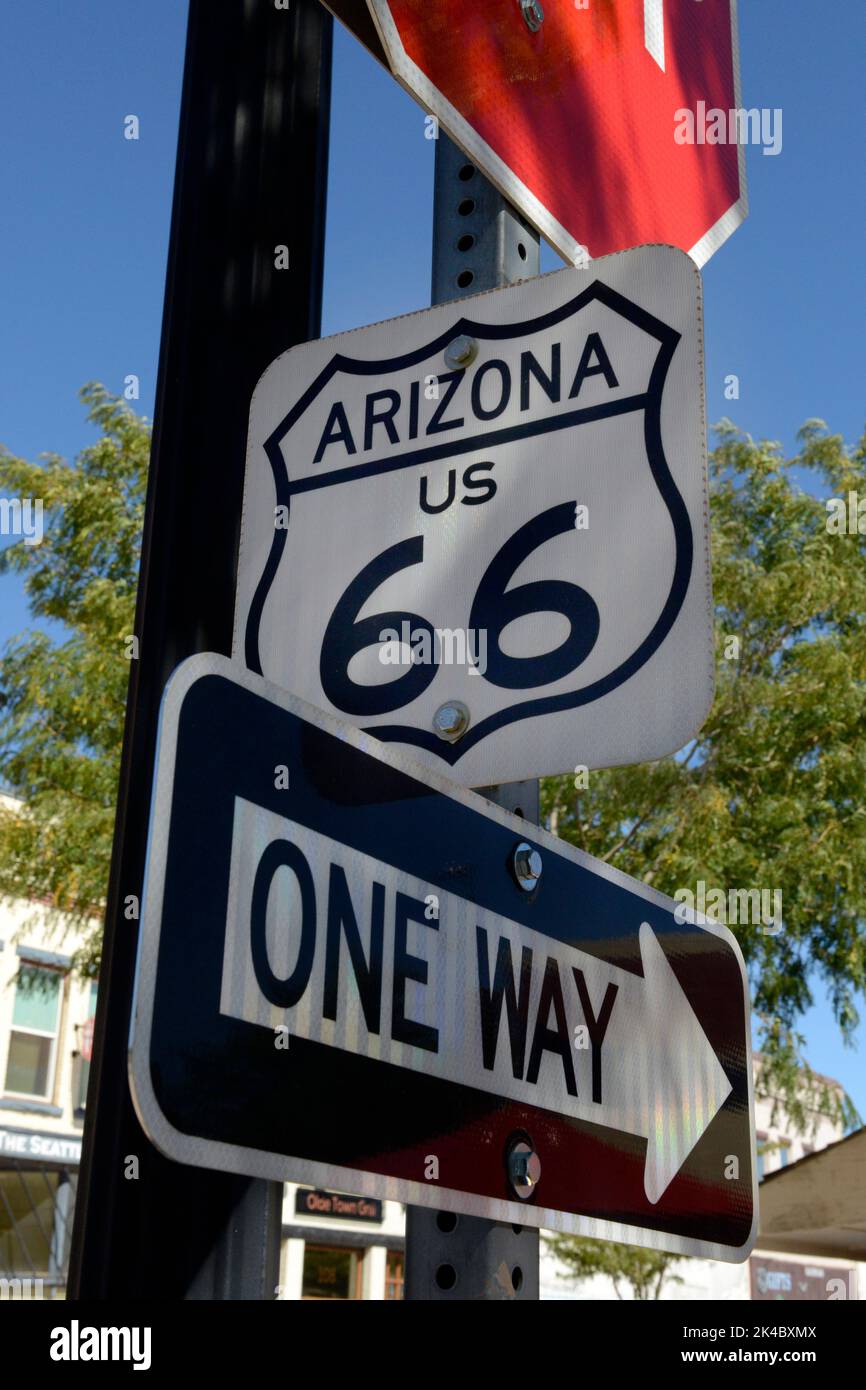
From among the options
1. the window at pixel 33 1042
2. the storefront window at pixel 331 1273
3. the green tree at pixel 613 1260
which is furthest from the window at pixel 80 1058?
the green tree at pixel 613 1260

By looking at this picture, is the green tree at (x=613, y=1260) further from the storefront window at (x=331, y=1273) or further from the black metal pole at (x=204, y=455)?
the black metal pole at (x=204, y=455)

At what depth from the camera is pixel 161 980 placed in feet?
2.58

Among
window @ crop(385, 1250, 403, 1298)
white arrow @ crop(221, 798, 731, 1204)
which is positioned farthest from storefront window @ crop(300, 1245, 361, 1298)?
white arrow @ crop(221, 798, 731, 1204)

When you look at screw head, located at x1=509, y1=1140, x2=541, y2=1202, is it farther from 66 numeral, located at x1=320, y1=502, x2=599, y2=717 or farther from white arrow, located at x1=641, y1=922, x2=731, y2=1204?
66 numeral, located at x1=320, y1=502, x2=599, y2=717

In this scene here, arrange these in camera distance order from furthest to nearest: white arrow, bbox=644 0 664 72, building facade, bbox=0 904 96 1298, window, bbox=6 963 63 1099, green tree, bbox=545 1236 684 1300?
green tree, bbox=545 1236 684 1300 < window, bbox=6 963 63 1099 < building facade, bbox=0 904 96 1298 < white arrow, bbox=644 0 664 72

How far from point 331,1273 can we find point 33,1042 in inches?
279

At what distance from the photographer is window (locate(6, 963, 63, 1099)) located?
20.4m

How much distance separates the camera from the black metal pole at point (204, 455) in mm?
1472

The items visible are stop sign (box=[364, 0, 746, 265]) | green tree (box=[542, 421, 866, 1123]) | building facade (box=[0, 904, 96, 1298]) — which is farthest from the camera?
building facade (box=[0, 904, 96, 1298])

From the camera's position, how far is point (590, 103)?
1.68m

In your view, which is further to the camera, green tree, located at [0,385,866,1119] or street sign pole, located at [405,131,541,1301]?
green tree, located at [0,385,866,1119]

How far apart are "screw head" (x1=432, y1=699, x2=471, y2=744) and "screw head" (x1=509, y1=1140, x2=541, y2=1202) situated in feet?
1.22
